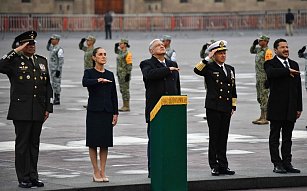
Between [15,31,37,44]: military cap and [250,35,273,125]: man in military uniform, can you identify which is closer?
[15,31,37,44]: military cap

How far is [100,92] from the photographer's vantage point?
15695 mm

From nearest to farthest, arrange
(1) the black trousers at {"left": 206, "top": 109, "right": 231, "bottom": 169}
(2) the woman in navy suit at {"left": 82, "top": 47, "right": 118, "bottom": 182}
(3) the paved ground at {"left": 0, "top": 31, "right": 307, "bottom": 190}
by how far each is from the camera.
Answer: (2) the woman in navy suit at {"left": 82, "top": 47, "right": 118, "bottom": 182}, (3) the paved ground at {"left": 0, "top": 31, "right": 307, "bottom": 190}, (1) the black trousers at {"left": 206, "top": 109, "right": 231, "bottom": 169}

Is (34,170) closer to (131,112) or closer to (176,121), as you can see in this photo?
(176,121)

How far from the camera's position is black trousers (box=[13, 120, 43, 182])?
1523cm

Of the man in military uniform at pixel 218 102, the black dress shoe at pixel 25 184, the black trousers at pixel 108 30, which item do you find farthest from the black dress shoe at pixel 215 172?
the black trousers at pixel 108 30

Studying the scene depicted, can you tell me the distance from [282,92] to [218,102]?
97 centimetres

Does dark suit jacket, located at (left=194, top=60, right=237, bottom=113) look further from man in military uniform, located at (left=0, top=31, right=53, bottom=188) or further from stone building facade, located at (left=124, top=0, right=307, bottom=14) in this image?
stone building facade, located at (left=124, top=0, right=307, bottom=14)

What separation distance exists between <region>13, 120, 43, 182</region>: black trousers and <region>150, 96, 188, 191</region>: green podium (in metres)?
1.77

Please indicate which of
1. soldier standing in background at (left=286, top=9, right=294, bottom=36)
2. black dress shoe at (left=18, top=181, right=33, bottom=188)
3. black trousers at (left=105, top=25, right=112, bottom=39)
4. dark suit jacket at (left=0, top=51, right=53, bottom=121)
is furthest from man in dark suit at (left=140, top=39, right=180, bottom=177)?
soldier standing in background at (left=286, top=9, right=294, bottom=36)

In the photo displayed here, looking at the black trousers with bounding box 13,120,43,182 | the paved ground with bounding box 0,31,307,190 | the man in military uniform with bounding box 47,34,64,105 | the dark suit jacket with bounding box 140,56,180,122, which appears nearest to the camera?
the black trousers with bounding box 13,120,43,182

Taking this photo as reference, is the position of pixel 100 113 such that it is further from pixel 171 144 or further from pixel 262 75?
pixel 262 75

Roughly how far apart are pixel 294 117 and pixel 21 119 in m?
3.79

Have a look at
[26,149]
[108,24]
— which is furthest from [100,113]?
[108,24]

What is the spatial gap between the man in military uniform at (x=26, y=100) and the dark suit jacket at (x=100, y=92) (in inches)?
21.6
